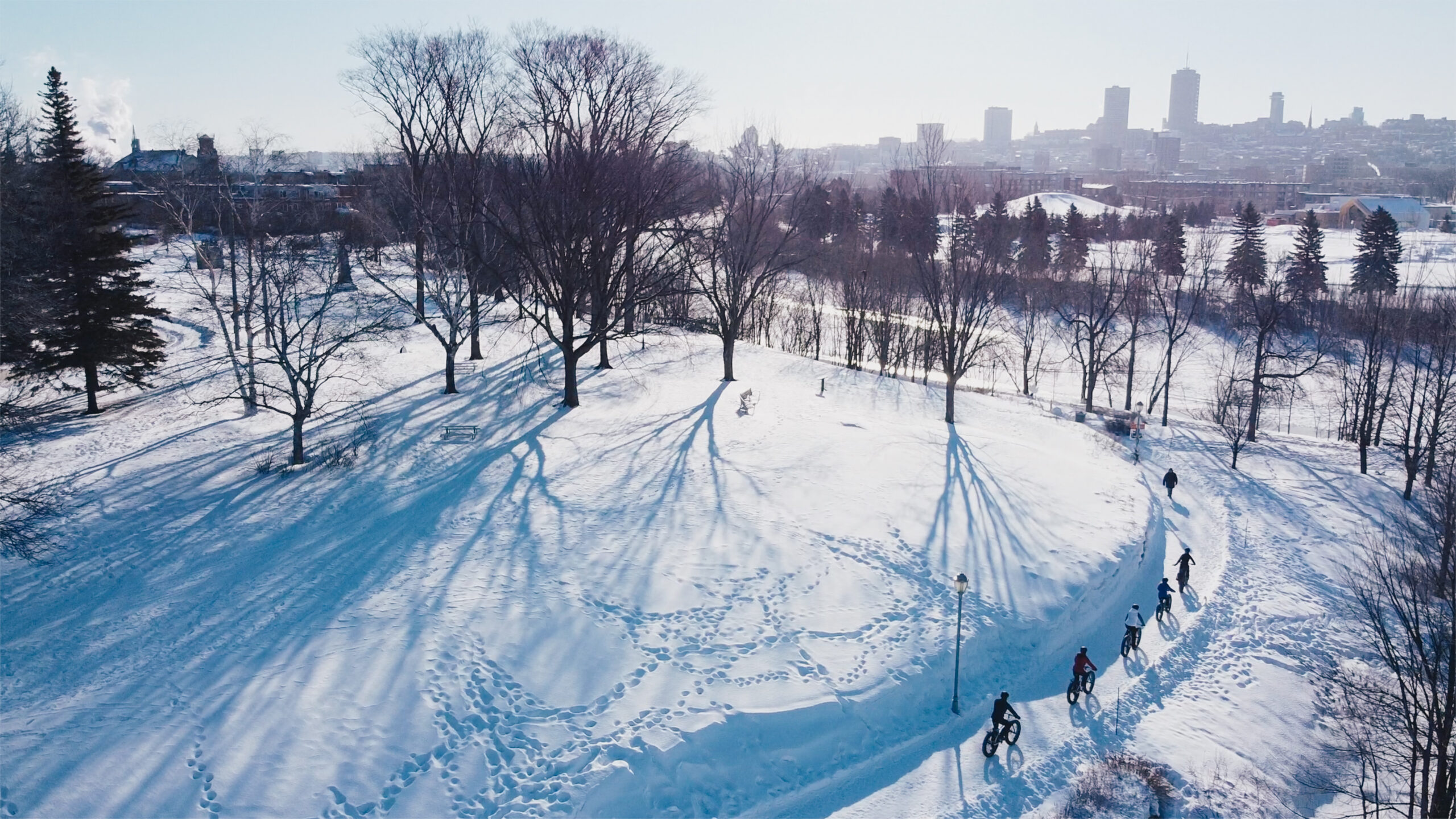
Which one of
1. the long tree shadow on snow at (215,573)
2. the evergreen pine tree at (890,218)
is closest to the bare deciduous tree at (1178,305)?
the evergreen pine tree at (890,218)

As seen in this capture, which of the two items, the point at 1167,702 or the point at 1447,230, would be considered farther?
the point at 1447,230

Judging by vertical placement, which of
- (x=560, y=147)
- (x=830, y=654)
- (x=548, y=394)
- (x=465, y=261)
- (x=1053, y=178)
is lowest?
(x=830, y=654)

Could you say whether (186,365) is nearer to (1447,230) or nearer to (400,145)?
(400,145)

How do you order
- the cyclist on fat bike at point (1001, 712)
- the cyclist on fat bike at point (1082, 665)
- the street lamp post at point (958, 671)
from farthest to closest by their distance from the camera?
the cyclist on fat bike at point (1082, 665), the street lamp post at point (958, 671), the cyclist on fat bike at point (1001, 712)

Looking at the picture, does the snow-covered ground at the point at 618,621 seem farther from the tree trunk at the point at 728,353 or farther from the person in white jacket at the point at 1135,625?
the tree trunk at the point at 728,353

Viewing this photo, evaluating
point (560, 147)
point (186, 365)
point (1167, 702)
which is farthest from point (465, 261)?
point (1167, 702)

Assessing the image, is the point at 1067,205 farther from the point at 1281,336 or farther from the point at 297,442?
the point at 297,442

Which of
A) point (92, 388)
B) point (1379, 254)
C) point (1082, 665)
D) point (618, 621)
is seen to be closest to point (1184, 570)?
point (1082, 665)
